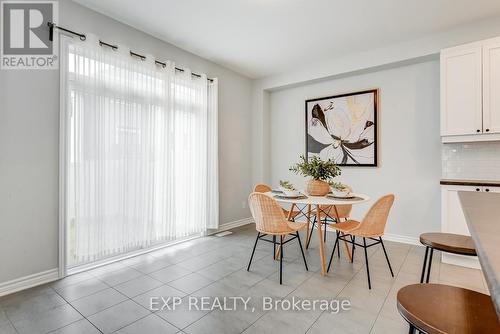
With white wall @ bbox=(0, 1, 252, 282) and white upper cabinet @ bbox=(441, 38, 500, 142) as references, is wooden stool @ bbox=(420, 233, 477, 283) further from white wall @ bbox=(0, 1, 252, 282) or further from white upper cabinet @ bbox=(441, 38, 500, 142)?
white wall @ bbox=(0, 1, 252, 282)

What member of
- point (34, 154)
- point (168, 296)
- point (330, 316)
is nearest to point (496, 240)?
point (330, 316)

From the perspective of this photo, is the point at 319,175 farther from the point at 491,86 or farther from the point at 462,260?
the point at 491,86

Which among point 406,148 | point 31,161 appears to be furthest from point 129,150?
point 406,148

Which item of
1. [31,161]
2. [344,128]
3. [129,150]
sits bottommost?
[31,161]

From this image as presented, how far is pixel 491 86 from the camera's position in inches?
112

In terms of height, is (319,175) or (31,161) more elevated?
(31,161)

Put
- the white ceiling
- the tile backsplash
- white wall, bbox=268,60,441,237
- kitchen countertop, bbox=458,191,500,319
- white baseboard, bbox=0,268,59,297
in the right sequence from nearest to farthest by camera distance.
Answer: kitchen countertop, bbox=458,191,500,319 → white baseboard, bbox=0,268,59,297 → the white ceiling → the tile backsplash → white wall, bbox=268,60,441,237

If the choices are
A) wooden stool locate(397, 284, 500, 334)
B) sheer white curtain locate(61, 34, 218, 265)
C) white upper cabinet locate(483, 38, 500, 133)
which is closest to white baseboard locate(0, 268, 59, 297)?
sheer white curtain locate(61, 34, 218, 265)

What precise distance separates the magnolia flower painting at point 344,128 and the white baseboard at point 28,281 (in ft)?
12.7

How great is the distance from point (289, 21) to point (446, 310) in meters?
3.07

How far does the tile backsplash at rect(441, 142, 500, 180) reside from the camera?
3.08 metres

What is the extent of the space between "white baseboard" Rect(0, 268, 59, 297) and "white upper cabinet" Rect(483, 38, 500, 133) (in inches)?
186

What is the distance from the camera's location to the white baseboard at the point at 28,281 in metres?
2.24

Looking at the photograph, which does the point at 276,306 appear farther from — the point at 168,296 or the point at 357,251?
the point at 357,251
